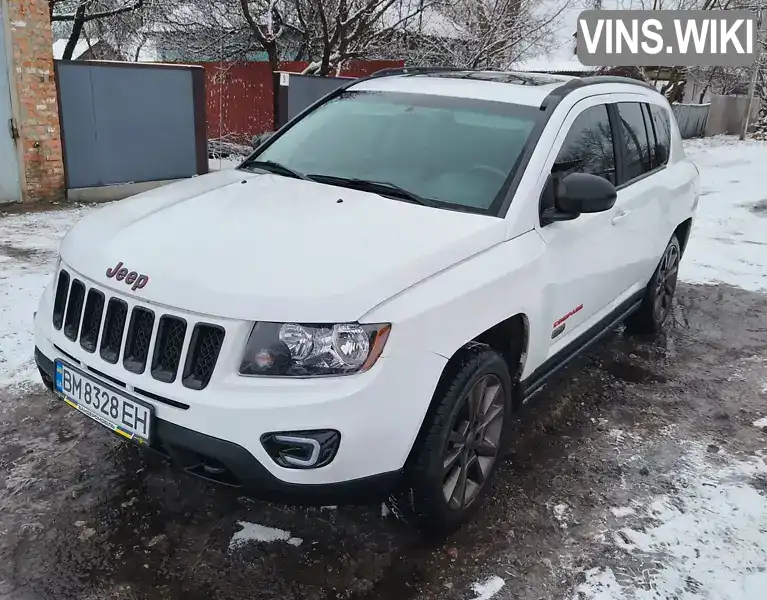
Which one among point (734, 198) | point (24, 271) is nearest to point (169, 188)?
point (24, 271)

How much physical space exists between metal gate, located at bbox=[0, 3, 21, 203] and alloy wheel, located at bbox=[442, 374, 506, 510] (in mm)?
7392

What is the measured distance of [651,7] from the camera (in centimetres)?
2644

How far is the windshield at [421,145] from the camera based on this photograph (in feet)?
11.0

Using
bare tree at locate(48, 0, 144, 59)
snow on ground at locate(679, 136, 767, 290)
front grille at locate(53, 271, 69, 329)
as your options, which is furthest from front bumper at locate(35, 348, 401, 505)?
bare tree at locate(48, 0, 144, 59)

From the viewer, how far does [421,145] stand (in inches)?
141

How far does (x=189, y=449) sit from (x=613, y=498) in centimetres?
200

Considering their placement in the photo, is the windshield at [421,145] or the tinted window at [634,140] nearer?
the windshield at [421,145]

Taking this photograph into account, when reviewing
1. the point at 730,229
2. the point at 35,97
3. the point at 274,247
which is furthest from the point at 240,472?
the point at 730,229

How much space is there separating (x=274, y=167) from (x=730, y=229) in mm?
7631

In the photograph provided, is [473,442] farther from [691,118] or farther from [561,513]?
[691,118]

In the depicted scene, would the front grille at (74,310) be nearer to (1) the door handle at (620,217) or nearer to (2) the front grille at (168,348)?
(2) the front grille at (168,348)

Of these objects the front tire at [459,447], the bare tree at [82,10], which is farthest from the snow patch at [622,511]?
the bare tree at [82,10]

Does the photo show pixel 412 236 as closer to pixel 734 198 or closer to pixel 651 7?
pixel 734 198

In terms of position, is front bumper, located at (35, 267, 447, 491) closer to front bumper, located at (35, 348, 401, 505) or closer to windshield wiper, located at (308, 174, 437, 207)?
front bumper, located at (35, 348, 401, 505)
